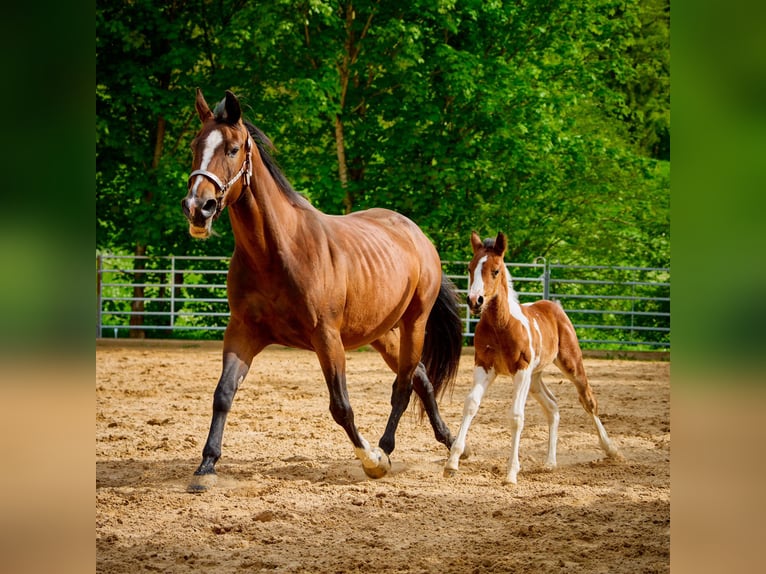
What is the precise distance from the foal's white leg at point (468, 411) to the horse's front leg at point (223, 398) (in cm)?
147

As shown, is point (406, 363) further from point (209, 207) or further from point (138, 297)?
point (138, 297)

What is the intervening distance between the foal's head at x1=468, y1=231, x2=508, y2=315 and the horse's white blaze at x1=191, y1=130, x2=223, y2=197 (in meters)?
1.75

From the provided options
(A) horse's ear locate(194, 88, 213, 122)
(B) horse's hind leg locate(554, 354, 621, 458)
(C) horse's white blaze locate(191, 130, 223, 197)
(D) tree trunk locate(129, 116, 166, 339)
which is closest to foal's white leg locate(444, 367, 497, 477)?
(B) horse's hind leg locate(554, 354, 621, 458)

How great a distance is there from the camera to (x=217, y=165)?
15.2ft

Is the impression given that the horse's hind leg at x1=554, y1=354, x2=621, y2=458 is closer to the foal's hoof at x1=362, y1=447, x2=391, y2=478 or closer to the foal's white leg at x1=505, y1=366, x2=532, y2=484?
the foal's white leg at x1=505, y1=366, x2=532, y2=484

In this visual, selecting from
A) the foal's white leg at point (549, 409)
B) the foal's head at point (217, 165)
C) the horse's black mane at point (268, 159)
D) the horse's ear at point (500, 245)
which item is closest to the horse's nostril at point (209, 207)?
the foal's head at point (217, 165)

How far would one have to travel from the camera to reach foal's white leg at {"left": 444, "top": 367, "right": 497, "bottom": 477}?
214 inches

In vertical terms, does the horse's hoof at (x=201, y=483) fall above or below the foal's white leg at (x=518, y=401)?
below

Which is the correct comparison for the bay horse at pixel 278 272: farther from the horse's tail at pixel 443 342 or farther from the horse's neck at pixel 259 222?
the horse's tail at pixel 443 342

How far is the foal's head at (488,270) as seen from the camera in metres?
5.30

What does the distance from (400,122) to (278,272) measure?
1170cm
